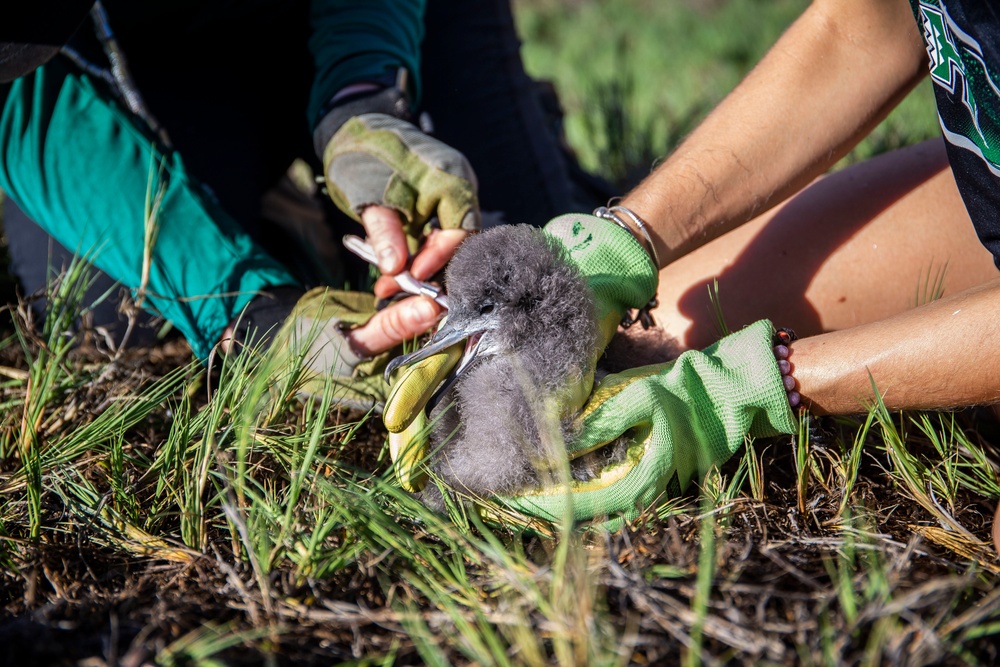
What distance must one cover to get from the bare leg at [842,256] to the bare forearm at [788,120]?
0.20 meters

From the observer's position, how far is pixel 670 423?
1176mm

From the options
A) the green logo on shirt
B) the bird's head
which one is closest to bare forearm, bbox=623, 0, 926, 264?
the green logo on shirt

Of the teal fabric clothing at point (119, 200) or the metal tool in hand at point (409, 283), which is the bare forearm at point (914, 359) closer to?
the metal tool in hand at point (409, 283)

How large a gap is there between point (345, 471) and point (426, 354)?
0.26 metres

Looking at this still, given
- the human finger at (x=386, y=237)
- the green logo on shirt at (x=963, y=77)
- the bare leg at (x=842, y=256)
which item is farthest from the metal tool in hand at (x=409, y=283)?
the green logo on shirt at (x=963, y=77)

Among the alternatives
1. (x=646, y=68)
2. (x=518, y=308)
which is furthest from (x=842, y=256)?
(x=646, y=68)

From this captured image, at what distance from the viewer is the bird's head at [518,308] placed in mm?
1174

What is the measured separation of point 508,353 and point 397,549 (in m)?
0.33

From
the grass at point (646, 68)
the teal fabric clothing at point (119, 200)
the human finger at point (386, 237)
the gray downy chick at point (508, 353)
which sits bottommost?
the grass at point (646, 68)

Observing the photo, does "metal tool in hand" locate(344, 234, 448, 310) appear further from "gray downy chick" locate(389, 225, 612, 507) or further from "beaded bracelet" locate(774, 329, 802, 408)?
"beaded bracelet" locate(774, 329, 802, 408)

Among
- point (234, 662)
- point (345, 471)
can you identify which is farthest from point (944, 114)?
point (234, 662)

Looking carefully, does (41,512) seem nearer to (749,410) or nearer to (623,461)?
(623,461)

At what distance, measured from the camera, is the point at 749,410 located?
1.21 m

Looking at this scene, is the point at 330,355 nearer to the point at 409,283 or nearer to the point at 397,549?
the point at 409,283
